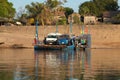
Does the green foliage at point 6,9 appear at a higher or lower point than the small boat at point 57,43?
higher

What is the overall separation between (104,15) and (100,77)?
9372cm

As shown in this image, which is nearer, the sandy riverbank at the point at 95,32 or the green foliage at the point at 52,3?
the sandy riverbank at the point at 95,32

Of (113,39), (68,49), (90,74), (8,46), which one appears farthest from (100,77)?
(113,39)

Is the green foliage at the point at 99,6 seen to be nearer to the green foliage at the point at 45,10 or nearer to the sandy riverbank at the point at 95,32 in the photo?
the green foliage at the point at 45,10

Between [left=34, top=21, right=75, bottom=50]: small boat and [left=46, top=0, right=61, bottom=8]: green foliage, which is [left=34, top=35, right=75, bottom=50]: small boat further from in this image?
[left=46, top=0, right=61, bottom=8]: green foliage

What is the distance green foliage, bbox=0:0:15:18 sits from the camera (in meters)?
104

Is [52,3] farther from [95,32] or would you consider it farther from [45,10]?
[95,32]

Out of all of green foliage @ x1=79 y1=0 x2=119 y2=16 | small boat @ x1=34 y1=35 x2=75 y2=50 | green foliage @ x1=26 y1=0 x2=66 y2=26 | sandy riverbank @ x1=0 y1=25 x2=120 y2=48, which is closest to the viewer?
small boat @ x1=34 y1=35 x2=75 y2=50

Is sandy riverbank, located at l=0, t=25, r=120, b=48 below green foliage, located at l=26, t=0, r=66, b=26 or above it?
below

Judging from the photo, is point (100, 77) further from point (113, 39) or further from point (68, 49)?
point (113, 39)

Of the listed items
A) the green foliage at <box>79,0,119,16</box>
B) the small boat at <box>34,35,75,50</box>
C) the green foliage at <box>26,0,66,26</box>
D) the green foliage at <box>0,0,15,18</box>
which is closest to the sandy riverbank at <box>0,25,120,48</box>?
the green foliage at <box>26,0,66,26</box>

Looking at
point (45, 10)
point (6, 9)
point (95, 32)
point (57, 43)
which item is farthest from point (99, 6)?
point (57, 43)

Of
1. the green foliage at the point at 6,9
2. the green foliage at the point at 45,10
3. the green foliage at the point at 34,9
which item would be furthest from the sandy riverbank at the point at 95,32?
the green foliage at the point at 6,9

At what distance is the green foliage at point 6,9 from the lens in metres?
104
